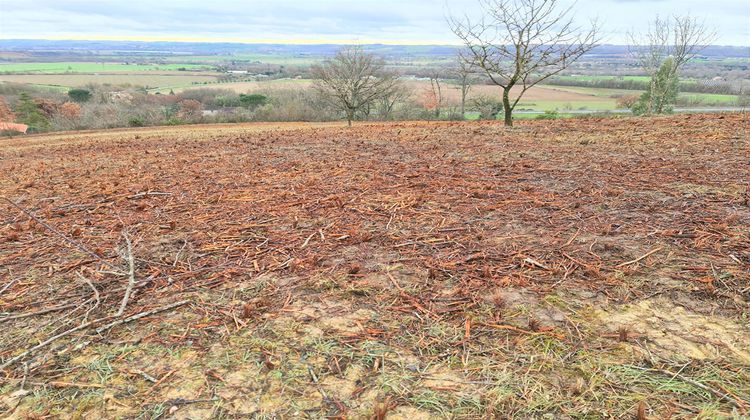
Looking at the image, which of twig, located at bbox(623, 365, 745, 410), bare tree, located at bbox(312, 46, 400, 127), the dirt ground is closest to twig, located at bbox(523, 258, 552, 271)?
the dirt ground

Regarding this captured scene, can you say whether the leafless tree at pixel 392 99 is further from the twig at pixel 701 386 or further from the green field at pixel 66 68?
the green field at pixel 66 68

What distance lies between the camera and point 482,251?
2803mm

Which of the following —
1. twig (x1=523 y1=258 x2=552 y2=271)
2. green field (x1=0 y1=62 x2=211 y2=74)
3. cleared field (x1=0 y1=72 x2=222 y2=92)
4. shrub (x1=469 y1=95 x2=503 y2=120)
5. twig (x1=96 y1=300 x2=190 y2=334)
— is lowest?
twig (x1=96 y1=300 x2=190 y2=334)

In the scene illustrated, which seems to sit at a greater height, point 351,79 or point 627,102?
point 351,79

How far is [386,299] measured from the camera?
2312mm

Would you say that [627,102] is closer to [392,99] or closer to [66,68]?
[392,99]

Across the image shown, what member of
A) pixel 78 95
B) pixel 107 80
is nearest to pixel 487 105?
pixel 78 95

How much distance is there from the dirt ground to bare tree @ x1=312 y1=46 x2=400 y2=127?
22.5m

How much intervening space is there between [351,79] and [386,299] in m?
27.5

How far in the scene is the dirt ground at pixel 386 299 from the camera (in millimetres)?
1660

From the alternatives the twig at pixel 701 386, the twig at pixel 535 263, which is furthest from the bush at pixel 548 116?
the twig at pixel 701 386

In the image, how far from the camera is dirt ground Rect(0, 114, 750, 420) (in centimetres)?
166

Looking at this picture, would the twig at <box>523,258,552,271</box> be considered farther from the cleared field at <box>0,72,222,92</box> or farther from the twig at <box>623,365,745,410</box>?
the cleared field at <box>0,72,222,92</box>

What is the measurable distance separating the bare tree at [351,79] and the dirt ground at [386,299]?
22.5m
